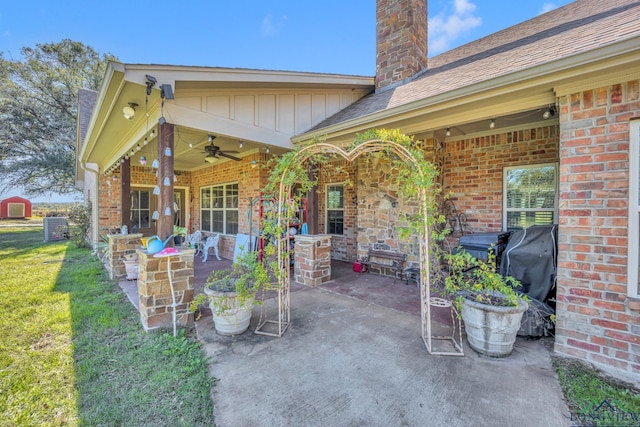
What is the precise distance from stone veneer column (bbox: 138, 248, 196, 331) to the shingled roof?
3.27 m

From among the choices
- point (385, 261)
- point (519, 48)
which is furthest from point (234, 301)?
point (519, 48)

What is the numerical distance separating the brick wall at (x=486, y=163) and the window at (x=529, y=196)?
10 cm

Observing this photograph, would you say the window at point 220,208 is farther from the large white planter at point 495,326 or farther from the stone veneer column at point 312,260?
the large white planter at point 495,326

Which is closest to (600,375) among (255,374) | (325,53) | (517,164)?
(255,374)

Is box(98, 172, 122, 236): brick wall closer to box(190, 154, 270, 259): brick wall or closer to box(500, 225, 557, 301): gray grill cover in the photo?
box(190, 154, 270, 259): brick wall

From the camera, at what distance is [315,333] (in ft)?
10.1

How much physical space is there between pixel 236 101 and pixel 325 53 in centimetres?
828

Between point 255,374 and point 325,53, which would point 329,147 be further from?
point 325,53

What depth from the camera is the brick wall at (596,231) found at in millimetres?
2312

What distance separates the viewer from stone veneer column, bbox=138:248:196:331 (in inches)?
125

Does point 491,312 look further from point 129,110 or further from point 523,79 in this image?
point 129,110

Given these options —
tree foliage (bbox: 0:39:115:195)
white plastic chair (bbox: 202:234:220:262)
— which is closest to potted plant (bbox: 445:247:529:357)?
white plastic chair (bbox: 202:234:220:262)

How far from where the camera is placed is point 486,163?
4805mm

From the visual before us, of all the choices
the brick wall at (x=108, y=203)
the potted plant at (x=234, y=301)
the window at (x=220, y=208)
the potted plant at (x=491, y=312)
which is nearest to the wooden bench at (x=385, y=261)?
the potted plant at (x=491, y=312)
